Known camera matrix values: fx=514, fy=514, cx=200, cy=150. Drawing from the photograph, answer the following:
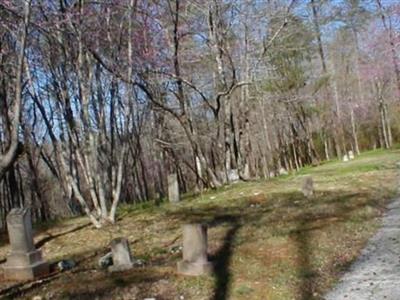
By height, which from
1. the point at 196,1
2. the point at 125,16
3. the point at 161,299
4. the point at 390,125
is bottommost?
the point at 161,299

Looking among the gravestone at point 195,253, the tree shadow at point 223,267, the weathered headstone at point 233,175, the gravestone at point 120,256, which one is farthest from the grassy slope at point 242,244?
the weathered headstone at point 233,175

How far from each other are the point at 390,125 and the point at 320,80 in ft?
43.2

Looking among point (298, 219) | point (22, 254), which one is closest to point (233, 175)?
point (298, 219)

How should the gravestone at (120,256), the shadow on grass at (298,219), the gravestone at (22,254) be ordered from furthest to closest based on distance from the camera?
the gravestone at (22,254), the gravestone at (120,256), the shadow on grass at (298,219)

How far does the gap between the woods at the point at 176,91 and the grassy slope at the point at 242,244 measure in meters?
1.74

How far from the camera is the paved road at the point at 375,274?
20.5 feet

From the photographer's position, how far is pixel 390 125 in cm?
4591

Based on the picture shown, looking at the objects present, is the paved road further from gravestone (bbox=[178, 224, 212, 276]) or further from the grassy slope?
gravestone (bbox=[178, 224, 212, 276])

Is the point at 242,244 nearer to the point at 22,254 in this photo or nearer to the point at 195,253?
the point at 195,253

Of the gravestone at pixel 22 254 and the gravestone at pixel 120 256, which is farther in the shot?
the gravestone at pixel 22 254

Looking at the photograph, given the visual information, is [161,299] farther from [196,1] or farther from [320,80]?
[320,80]

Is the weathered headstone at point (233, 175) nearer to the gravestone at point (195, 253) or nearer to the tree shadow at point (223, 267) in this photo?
the tree shadow at point (223, 267)

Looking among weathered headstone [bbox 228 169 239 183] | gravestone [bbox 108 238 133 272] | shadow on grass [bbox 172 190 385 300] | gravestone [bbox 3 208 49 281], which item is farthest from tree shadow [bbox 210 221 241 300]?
weathered headstone [bbox 228 169 239 183]

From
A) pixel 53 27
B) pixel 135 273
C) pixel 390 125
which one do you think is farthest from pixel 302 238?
pixel 390 125
